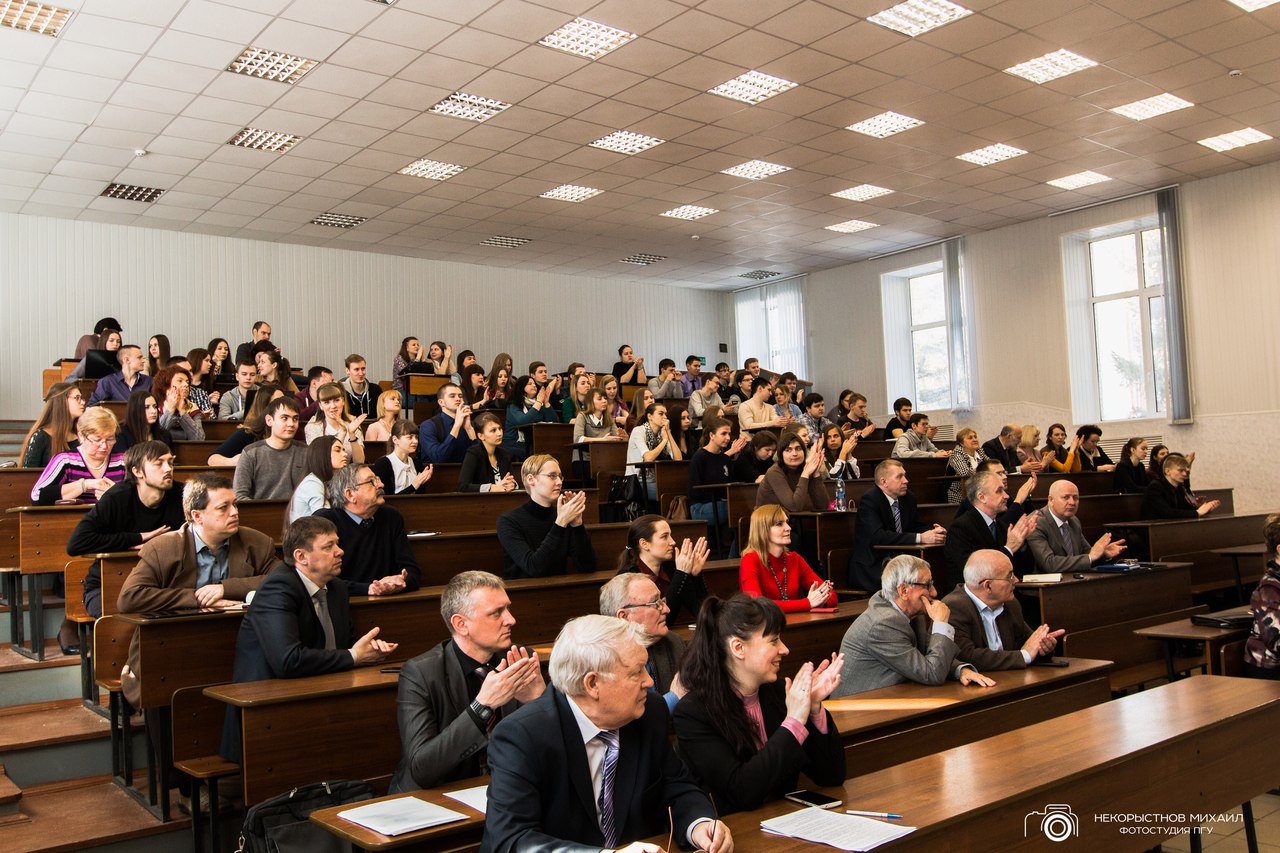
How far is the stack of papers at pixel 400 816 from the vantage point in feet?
7.61

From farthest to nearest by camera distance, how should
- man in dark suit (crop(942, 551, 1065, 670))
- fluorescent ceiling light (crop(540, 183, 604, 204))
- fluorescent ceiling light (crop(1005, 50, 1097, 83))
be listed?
fluorescent ceiling light (crop(540, 183, 604, 204)) < fluorescent ceiling light (crop(1005, 50, 1097, 83)) < man in dark suit (crop(942, 551, 1065, 670))

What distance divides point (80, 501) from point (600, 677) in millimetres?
4336

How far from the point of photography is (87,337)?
10594 mm

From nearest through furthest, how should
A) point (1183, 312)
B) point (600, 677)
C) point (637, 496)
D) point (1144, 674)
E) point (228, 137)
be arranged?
point (600, 677), point (1144, 674), point (637, 496), point (228, 137), point (1183, 312)

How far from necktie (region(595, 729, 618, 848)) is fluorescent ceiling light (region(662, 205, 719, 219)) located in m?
10.1

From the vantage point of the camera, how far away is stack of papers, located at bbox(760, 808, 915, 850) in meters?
2.14

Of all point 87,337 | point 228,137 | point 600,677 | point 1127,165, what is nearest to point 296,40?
point 228,137

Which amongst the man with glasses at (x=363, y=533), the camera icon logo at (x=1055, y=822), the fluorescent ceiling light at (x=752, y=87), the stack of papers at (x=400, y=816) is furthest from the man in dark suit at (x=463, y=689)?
the fluorescent ceiling light at (x=752, y=87)

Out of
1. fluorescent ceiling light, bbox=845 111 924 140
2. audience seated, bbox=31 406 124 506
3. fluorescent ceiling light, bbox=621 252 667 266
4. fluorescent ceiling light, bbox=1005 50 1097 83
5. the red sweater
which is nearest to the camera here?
the red sweater

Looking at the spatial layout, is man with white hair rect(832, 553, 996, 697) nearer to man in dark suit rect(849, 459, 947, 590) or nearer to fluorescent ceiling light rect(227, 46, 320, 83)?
man in dark suit rect(849, 459, 947, 590)

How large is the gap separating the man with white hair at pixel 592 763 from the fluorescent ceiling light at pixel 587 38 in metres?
5.96

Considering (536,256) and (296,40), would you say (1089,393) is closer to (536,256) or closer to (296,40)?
(536,256)

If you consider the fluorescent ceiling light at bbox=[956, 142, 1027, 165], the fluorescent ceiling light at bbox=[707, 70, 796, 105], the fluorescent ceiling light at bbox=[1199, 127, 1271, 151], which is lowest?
the fluorescent ceiling light at bbox=[1199, 127, 1271, 151]

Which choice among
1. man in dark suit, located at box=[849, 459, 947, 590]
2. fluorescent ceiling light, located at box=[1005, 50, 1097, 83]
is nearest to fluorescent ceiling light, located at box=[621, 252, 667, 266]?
fluorescent ceiling light, located at box=[1005, 50, 1097, 83]
